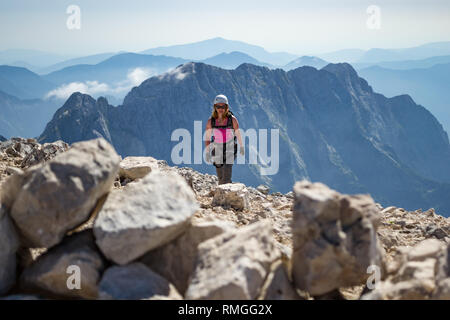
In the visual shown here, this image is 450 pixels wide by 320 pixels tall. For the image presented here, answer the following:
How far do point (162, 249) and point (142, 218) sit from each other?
942 millimetres

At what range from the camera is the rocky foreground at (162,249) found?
18.2 ft

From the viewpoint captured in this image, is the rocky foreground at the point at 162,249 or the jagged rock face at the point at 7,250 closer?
the rocky foreground at the point at 162,249

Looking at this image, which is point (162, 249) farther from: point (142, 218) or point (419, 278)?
point (419, 278)

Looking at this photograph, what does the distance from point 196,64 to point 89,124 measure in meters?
63.7

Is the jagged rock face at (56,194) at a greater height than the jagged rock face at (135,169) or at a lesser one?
greater

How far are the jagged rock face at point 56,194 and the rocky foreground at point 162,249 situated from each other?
0.02 m

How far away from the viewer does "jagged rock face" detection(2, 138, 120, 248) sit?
562 centimetres

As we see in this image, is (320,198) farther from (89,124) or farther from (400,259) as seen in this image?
(89,124)

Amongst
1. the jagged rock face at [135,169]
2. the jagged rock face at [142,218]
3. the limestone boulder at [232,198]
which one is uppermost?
the jagged rock face at [142,218]

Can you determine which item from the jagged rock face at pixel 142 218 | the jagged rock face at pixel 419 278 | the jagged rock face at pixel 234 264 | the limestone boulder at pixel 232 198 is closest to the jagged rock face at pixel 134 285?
the jagged rock face at pixel 142 218

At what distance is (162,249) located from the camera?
6438 millimetres

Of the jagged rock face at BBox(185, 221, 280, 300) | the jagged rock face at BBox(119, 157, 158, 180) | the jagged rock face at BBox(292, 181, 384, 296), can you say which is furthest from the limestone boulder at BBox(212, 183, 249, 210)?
the jagged rock face at BBox(292, 181, 384, 296)

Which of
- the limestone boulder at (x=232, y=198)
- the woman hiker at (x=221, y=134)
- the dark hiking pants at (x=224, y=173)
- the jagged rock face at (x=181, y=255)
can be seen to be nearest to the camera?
the jagged rock face at (x=181, y=255)

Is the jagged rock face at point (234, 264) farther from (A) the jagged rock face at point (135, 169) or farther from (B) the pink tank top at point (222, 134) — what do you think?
(A) the jagged rock face at point (135, 169)
